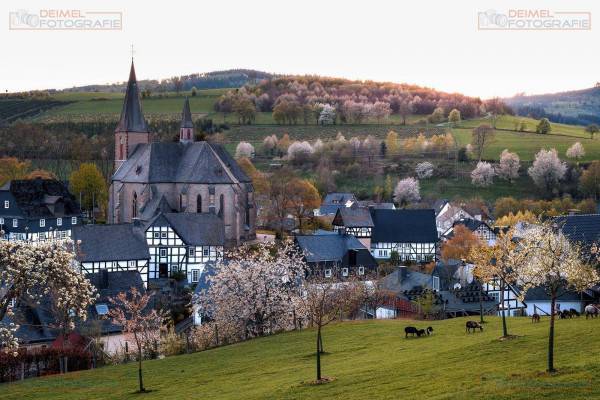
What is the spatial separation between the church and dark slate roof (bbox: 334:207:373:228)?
9.79m

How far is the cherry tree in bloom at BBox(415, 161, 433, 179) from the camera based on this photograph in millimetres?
141875

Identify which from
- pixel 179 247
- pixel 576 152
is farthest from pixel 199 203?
pixel 576 152

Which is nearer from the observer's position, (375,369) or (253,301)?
(375,369)

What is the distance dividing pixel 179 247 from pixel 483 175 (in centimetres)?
7383

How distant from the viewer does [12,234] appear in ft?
264

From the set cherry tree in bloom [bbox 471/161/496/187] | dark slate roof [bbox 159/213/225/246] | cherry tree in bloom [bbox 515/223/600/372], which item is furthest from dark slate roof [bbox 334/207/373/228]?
cherry tree in bloom [bbox 515/223/600/372]

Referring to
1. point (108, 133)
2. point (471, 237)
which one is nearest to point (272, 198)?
point (471, 237)

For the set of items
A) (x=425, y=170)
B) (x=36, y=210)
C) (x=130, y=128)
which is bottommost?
(x=36, y=210)

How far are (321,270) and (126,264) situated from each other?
1603 centimetres

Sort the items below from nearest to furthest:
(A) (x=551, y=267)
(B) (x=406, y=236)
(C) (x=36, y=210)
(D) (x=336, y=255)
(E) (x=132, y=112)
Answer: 1. (A) (x=551, y=267)
2. (D) (x=336, y=255)
3. (C) (x=36, y=210)
4. (B) (x=406, y=236)
5. (E) (x=132, y=112)

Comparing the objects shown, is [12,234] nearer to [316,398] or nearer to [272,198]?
[272,198]

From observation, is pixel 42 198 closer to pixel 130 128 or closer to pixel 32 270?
pixel 130 128

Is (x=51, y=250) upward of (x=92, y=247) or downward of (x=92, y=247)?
upward

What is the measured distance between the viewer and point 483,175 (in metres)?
136
